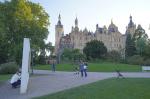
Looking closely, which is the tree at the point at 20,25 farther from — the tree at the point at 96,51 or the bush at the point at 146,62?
the tree at the point at 96,51

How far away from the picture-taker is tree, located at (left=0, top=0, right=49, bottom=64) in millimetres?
45250

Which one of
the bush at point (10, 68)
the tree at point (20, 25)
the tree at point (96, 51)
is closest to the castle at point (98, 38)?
the tree at point (96, 51)

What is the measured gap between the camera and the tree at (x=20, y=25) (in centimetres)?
4525

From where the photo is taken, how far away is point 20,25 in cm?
4569

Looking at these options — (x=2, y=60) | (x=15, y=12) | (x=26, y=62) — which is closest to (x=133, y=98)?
(x=26, y=62)

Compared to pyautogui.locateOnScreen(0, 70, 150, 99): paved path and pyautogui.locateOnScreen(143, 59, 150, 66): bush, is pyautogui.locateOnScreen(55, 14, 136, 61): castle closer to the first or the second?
pyautogui.locateOnScreen(143, 59, 150, 66): bush

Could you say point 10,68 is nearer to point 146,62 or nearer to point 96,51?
point 146,62

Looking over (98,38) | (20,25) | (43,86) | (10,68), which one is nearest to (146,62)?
(20,25)

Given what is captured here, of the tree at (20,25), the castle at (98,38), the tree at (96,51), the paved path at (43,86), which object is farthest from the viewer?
the castle at (98,38)

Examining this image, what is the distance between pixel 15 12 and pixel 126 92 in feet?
104

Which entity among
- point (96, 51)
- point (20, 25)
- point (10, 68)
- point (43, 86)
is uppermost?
point (20, 25)

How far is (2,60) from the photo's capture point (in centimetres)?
6444

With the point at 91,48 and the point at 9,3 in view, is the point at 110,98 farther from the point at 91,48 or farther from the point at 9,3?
the point at 91,48

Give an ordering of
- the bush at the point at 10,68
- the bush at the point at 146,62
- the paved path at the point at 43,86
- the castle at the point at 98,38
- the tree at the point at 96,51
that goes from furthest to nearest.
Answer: the castle at the point at 98,38 < the tree at the point at 96,51 < the bush at the point at 146,62 < the bush at the point at 10,68 < the paved path at the point at 43,86
